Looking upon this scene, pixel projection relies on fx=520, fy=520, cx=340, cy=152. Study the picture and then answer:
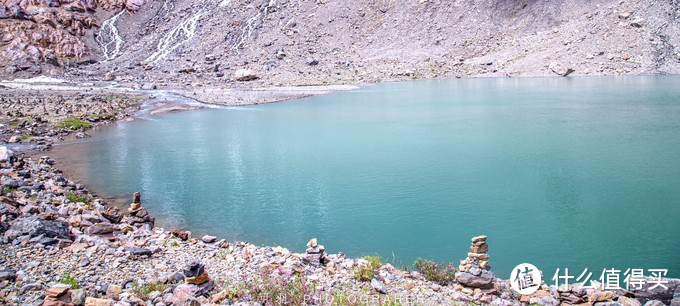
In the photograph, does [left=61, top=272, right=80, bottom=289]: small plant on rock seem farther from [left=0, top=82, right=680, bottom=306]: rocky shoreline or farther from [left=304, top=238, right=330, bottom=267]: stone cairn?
[left=304, top=238, right=330, bottom=267]: stone cairn

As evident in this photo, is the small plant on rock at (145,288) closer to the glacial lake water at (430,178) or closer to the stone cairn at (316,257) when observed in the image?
the stone cairn at (316,257)

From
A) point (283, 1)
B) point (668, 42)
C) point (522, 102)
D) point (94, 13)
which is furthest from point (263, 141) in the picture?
point (94, 13)

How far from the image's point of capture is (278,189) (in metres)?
21.3

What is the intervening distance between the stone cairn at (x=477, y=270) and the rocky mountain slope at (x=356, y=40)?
57.0 metres

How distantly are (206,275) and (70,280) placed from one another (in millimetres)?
2416

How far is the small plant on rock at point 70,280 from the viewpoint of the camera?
9180 mm

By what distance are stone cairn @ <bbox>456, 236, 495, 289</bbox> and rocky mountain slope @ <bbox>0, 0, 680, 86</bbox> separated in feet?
187

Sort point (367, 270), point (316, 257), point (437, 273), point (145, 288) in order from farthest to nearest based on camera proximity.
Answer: point (316, 257) → point (437, 273) → point (367, 270) → point (145, 288)

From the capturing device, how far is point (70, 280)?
371 inches

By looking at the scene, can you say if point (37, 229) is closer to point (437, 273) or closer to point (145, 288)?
point (145, 288)

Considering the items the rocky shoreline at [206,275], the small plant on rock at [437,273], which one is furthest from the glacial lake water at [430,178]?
the rocky shoreline at [206,275]

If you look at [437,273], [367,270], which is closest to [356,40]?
[437,273]

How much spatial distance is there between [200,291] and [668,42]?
67.6 m

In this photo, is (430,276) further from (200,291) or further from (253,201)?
(253,201)
